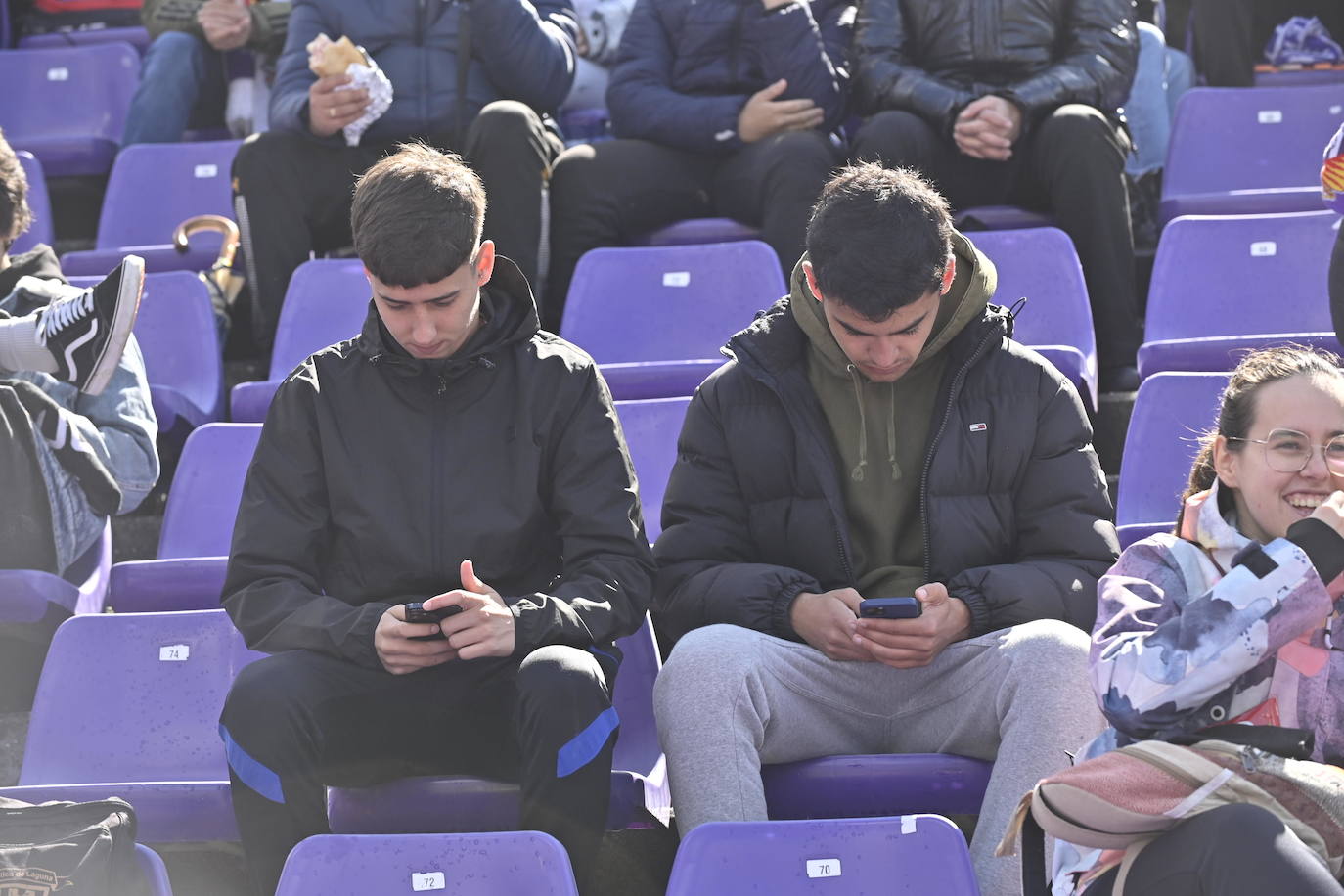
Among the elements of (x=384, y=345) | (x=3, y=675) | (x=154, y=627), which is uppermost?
(x=384, y=345)

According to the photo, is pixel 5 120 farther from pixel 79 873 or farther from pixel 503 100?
pixel 79 873

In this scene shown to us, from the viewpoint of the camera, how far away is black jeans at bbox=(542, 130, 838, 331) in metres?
4.11

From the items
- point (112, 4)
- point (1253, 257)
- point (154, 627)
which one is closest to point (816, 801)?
point (154, 627)

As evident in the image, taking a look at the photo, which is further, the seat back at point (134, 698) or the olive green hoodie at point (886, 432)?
the seat back at point (134, 698)

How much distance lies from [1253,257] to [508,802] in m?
2.18

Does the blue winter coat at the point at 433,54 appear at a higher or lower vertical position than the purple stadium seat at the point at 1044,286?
higher

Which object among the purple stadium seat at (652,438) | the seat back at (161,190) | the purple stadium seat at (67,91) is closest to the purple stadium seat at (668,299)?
the purple stadium seat at (652,438)

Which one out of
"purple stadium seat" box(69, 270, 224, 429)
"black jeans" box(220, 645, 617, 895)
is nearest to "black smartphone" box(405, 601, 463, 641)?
"black jeans" box(220, 645, 617, 895)

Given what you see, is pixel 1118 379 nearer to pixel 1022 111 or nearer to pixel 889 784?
pixel 1022 111

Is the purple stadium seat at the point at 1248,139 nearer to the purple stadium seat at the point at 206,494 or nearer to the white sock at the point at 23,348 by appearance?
the purple stadium seat at the point at 206,494

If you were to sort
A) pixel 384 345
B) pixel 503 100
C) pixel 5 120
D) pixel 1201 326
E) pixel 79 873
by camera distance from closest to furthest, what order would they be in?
pixel 79 873, pixel 384 345, pixel 1201 326, pixel 503 100, pixel 5 120

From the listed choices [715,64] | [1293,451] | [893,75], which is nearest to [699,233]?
[715,64]

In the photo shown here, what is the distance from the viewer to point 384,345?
2.63 metres

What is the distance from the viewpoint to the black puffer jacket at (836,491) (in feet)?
8.37
